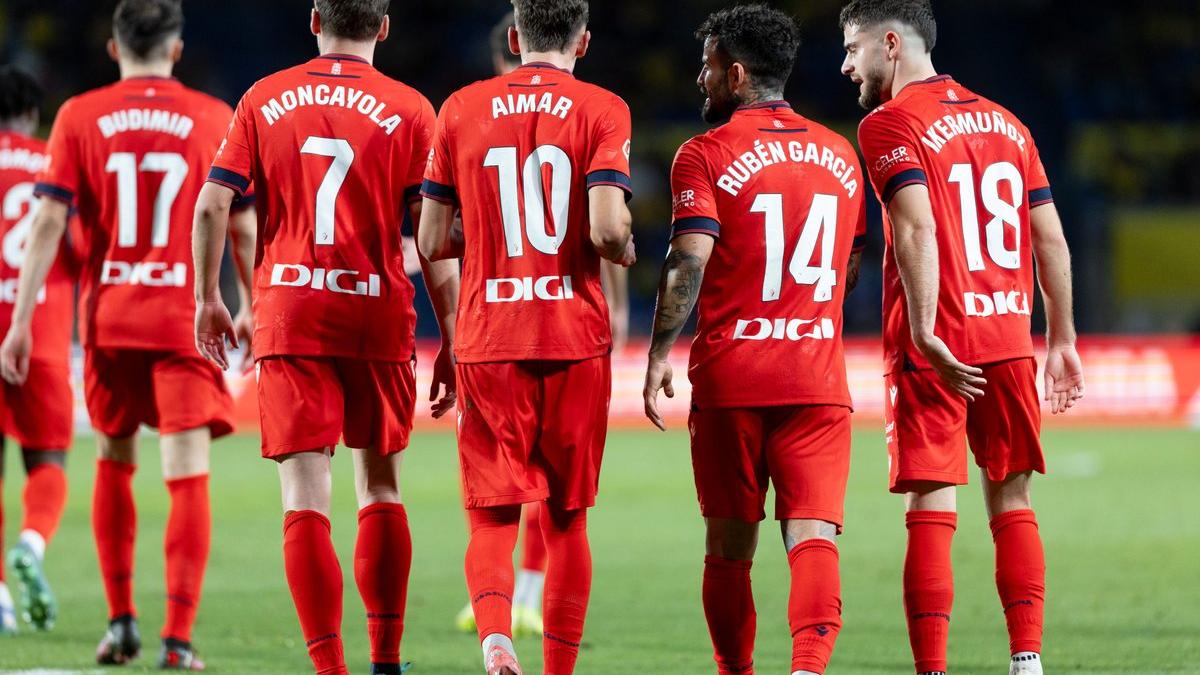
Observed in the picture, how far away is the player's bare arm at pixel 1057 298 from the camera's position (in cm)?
559

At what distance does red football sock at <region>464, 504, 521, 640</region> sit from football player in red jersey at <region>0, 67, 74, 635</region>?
3.11 meters

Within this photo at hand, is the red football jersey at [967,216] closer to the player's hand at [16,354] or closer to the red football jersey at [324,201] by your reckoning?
the red football jersey at [324,201]

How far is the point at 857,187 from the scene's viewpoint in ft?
17.0

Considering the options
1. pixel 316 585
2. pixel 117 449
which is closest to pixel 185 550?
pixel 117 449

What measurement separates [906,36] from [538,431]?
6.28 ft

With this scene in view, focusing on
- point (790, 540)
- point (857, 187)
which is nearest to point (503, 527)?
point (790, 540)

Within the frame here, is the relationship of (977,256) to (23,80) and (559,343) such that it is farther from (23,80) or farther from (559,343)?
(23,80)

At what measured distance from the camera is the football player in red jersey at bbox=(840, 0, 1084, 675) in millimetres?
5340

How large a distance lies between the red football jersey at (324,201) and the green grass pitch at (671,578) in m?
1.62

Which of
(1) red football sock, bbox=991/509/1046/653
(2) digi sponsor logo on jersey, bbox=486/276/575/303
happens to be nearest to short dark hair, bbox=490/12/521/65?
(2) digi sponsor logo on jersey, bbox=486/276/575/303

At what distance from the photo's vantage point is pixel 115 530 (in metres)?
6.44

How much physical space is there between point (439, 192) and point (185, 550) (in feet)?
6.90

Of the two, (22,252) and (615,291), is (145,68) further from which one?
(615,291)

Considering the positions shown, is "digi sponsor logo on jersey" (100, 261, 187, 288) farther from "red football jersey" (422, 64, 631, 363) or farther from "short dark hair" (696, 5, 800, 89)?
"short dark hair" (696, 5, 800, 89)
